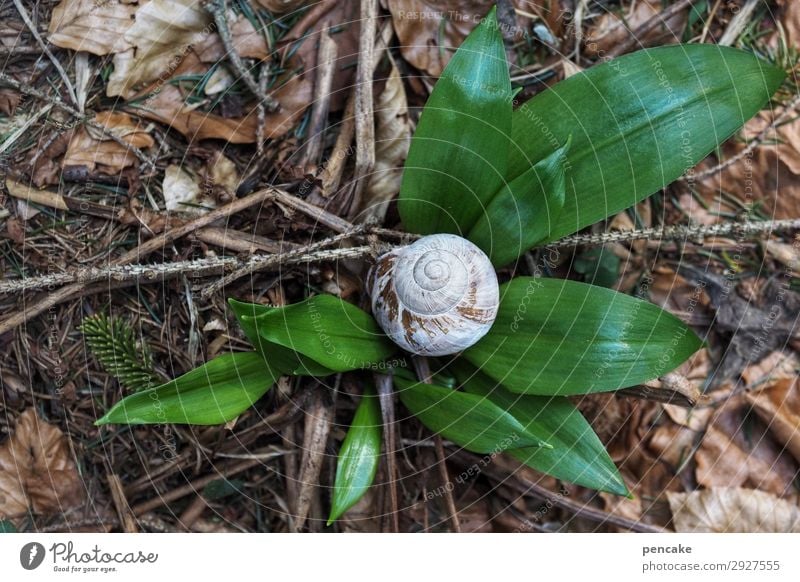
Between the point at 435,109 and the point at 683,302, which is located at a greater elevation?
the point at 435,109

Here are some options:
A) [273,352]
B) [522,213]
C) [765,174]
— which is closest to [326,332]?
[273,352]

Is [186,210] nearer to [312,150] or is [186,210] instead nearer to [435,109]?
[312,150]

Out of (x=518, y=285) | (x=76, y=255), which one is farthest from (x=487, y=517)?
(x=76, y=255)

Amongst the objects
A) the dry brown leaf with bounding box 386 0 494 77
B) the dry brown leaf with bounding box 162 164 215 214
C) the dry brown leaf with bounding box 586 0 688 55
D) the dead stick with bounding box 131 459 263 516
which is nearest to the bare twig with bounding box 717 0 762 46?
the dry brown leaf with bounding box 586 0 688 55

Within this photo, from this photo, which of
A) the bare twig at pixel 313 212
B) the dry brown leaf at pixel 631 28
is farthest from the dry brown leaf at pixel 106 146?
the dry brown leaf at pixel 631 28

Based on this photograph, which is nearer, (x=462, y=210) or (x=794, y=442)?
(x=462, y=210)
